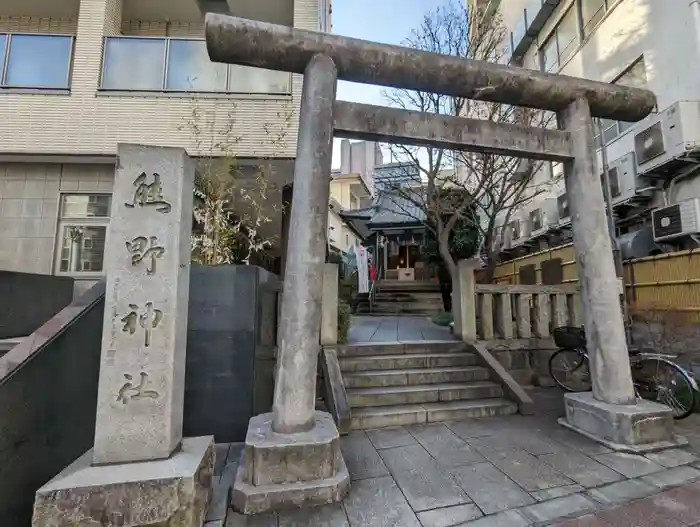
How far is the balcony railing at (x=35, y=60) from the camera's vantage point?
7.33 m

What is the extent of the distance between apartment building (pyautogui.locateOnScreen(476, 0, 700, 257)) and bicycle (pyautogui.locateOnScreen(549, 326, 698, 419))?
3.10m

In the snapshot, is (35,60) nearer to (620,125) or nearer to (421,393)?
(421,393)

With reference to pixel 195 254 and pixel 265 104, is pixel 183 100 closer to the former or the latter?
pixel 265 104

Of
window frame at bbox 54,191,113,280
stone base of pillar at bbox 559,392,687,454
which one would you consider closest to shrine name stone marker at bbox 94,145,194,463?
stone base of pillar at bbox 559,392,687,454

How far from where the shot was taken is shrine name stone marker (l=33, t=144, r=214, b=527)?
246 centimetres

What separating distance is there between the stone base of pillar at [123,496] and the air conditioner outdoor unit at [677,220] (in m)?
9.03

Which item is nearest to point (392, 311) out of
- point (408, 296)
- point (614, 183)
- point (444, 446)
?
point (408, 296)

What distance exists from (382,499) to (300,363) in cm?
141

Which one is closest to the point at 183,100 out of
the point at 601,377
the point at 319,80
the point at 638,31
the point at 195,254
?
the point at 195,254

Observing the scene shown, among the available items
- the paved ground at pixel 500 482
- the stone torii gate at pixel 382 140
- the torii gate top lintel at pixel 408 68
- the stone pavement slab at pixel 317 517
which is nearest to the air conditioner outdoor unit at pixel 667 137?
the torii gate top lintel at pixel 408 68

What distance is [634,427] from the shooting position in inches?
158

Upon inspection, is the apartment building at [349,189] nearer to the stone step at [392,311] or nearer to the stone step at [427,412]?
the stone step at [392,311]

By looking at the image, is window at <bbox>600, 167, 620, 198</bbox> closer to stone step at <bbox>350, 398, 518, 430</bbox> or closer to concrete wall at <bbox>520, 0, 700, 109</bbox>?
concrete wall at <bbox>520, 0, 700, 109</bbox>

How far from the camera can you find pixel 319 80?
152 inches
